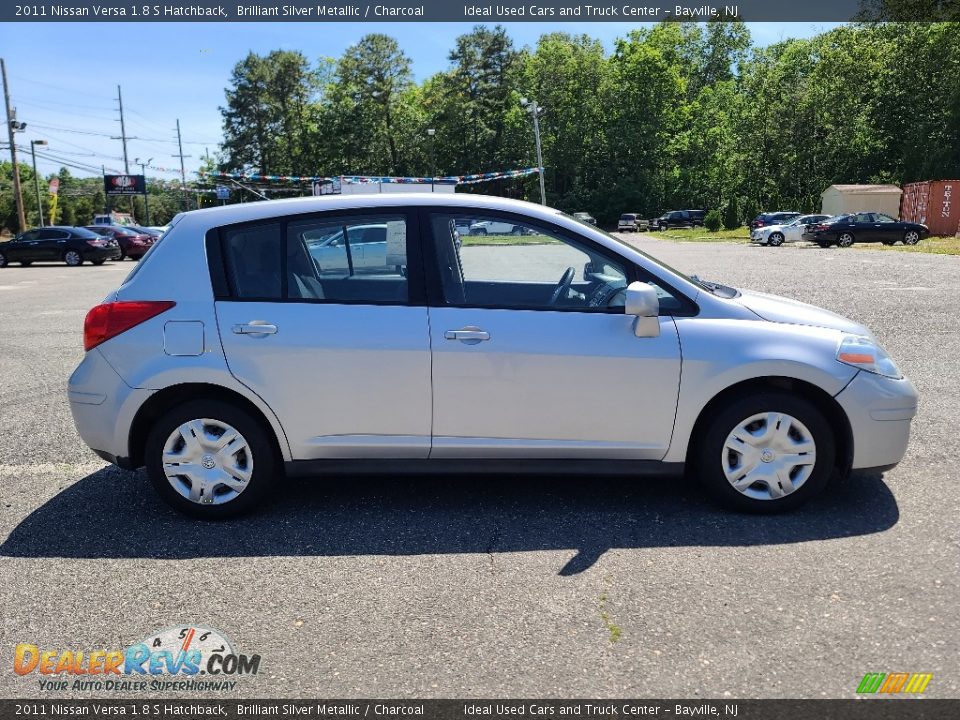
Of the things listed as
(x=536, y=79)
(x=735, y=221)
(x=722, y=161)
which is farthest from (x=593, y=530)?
(x=536, y=79)

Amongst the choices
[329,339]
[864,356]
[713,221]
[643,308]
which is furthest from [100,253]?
[713,221]

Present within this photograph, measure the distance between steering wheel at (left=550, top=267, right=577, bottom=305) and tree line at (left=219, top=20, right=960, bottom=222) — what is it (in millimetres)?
56151

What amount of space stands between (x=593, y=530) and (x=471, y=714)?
159 cm

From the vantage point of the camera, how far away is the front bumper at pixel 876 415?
409cm

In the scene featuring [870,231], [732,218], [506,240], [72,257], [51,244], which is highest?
[732,218]

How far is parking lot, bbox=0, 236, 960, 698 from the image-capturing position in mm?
2865

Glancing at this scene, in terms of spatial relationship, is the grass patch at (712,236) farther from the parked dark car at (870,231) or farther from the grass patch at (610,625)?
the grass patch at (610,625)

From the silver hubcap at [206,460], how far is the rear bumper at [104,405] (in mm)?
259

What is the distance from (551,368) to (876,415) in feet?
5.43

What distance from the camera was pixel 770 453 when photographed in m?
4.11

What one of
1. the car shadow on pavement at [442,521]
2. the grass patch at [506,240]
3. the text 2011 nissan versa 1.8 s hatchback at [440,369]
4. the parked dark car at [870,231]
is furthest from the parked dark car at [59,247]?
the grass patch at [506,240]

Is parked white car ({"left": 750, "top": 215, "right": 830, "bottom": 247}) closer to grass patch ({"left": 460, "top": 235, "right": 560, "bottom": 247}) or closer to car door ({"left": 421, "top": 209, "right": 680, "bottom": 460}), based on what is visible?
grass patch ({"left": 460, "top": 235, "right": 560, "bottom": 247})

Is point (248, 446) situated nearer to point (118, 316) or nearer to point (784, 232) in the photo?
point (118, 316)

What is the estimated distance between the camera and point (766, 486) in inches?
163
